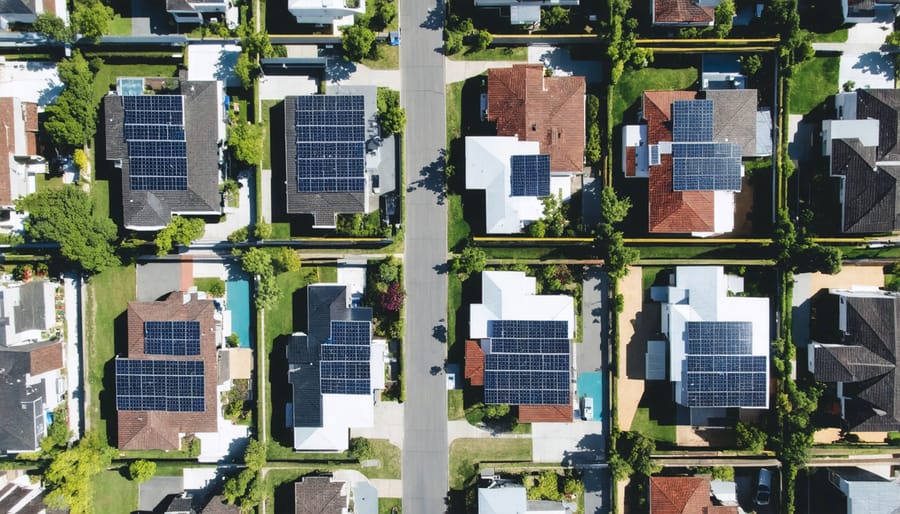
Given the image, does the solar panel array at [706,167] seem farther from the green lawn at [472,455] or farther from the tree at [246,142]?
the tree at [246,142]

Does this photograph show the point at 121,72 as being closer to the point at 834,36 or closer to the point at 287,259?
the point at 287,259

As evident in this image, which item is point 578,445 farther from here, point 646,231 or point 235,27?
point 235,27

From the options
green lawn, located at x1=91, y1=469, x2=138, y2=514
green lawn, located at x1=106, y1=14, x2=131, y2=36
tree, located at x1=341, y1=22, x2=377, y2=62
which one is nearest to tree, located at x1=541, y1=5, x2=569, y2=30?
tree, located at x1=341, y1=22, x2=377, y2=62

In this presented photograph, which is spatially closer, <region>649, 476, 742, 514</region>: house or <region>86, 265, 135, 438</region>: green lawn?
<region>649, 476, 742, 514</region>: house

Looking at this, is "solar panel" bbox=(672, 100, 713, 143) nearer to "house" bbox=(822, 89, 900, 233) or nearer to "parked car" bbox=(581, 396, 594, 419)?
"house" bbox=(822, 89, 900, 233)

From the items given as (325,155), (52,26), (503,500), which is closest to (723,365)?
(503,500)

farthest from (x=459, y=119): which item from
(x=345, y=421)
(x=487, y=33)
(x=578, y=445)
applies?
(x=578, y=445)

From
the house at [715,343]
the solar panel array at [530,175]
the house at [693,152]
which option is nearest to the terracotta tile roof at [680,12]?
the house at [693,152]
